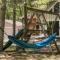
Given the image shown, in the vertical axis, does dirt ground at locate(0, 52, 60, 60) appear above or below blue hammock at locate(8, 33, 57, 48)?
below

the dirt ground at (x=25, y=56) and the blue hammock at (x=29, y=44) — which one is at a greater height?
the blue hammock at (x=29, y=44)

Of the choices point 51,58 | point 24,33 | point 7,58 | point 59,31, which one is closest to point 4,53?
point 7,58

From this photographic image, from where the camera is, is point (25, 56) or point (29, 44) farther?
point (25, 56)

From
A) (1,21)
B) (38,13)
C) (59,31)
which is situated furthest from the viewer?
(59,31)

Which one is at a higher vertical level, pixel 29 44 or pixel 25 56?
pixel 29 44

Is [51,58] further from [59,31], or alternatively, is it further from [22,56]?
[59,31]

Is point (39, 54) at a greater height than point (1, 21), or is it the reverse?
point (1, 21)

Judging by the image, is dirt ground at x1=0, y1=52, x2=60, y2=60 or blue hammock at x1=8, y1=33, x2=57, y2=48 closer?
blue hammock at x1=8, y1=33, x2=57, y2=48

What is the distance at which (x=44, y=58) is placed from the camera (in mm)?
7691

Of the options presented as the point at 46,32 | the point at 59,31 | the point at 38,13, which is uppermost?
the point at 38,13

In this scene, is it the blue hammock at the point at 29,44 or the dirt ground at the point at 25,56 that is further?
the dirt ground at the point at 25,56

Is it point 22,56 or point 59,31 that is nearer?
point 22,56

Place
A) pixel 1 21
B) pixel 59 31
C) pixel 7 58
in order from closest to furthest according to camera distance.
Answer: pixel 7 58
pixel 1 21
pixel 59 31

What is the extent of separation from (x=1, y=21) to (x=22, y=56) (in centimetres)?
201
